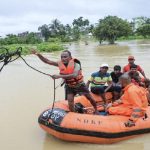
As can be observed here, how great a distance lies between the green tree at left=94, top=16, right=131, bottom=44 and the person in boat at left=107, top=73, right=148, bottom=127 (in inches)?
1449

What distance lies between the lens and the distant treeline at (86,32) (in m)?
43.0

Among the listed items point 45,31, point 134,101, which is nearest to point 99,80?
point 134,101

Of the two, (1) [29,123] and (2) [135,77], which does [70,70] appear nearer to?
(1) [29,123]

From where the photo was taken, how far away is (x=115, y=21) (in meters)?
42.9

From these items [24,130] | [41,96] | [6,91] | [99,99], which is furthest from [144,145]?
[6,91]

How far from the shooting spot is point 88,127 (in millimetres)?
5770

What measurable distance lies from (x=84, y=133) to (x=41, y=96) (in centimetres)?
446

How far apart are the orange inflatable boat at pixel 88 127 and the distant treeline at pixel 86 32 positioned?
36.7m

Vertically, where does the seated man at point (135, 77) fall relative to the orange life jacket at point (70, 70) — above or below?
below

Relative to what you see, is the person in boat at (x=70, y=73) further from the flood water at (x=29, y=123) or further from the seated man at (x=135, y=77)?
the seated man at (x=135, y=77)

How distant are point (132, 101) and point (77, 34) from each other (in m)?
63.5

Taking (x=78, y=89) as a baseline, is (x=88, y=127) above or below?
below

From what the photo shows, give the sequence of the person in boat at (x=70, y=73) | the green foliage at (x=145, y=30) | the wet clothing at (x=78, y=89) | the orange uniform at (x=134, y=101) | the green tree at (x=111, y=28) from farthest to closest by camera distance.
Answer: the green foliage at (x=145, y=30) → the green tree at (x=111, y=28) → the wet clothing at (x=78, y=89) → the person in boat at (x=70, y=73) → the orange uniform at (x=134, y=101)

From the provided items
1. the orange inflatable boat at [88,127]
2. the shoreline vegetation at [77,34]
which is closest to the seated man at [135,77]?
the orange inflatable boat at [88,127]
